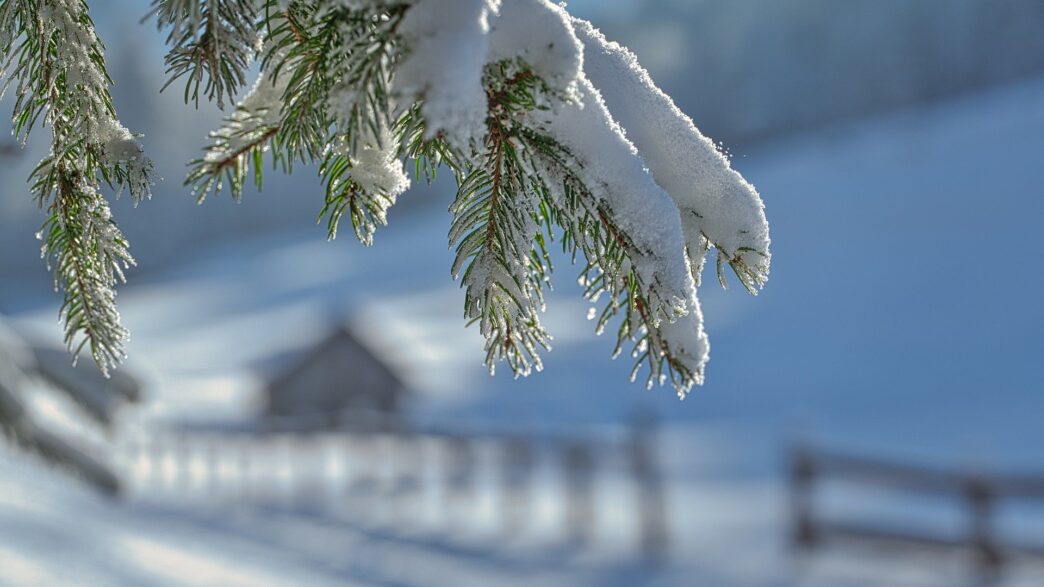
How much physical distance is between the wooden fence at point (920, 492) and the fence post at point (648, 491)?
1599 millimetres

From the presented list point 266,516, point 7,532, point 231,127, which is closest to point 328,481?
point 266,516

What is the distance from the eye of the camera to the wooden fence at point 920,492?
29.1 feet

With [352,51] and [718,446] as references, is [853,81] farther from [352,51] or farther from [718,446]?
[352,51]

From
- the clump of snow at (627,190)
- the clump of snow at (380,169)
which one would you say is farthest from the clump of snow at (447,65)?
the clump of snow at (380,169)

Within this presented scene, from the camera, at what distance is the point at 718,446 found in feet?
78.8

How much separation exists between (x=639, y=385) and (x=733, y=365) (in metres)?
3.79

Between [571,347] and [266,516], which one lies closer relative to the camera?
[266,516]

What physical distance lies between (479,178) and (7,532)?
4.00m

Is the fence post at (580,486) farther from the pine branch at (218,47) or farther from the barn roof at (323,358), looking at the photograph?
the barn roof at (323,358)

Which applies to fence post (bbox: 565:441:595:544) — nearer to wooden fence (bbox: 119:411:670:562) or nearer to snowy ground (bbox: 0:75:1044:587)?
wooden fence (bbox: 119:411:670:562)

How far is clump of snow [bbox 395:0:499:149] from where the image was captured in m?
0.82

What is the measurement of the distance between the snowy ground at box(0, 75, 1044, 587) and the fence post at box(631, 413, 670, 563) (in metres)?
0.49

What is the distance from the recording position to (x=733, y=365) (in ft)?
109

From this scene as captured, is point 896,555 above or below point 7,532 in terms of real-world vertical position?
above
